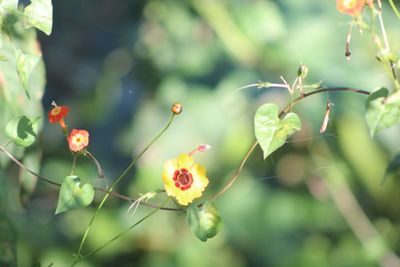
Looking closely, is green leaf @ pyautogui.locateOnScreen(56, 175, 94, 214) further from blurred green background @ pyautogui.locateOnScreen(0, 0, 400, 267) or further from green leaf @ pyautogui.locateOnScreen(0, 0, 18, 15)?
blurred green background @ pyautogui.locateOnScreen(0, 0, 400, 267)

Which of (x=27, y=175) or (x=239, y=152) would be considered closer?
(x=27, y=175)

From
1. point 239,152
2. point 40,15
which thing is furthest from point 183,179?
point 239,152

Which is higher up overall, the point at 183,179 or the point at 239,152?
the point at 183,179

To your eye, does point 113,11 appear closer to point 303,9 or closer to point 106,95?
point 106,95

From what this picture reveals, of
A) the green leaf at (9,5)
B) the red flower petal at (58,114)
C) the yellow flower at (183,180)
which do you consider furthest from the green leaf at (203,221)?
the green leaf at (9,5)

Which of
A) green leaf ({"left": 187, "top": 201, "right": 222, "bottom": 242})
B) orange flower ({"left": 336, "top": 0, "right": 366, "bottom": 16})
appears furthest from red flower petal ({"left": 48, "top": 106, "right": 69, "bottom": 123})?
orange flower ({"left": 336, "top": 0, "right": 366, "bottom": 16})

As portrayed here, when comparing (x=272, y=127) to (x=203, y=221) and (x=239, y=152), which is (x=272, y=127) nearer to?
(x=203, y=221)

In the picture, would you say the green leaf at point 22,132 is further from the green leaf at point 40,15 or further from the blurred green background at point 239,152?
the blurred green background at point 239,152
